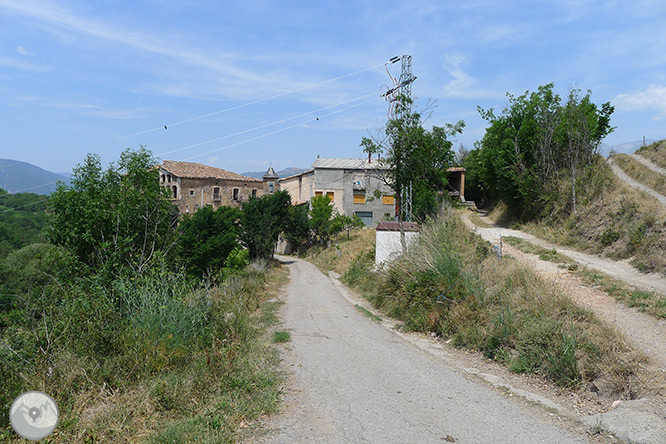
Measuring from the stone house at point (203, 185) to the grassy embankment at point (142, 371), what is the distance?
3706 cm

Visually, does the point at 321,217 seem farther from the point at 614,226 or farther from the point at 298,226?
the point at 614,226

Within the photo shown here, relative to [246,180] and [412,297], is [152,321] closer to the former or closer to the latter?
[412,297]

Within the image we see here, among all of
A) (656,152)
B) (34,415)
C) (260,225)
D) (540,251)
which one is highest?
(656,152)

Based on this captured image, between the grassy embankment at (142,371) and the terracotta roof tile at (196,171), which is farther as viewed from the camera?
the terracotta roof tile at (196,171)

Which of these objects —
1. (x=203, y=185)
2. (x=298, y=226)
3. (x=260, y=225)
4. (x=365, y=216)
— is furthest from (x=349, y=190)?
(x=203, y=185)

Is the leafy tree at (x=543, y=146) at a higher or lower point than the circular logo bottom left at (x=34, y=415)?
higher

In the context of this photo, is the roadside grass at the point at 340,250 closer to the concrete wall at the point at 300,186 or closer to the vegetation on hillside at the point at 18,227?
the concrete wall at the point at 300,186

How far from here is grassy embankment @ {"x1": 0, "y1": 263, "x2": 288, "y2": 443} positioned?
396 centimetres

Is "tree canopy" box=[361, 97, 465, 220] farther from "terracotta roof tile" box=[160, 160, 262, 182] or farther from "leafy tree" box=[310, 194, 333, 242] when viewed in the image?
"terracotta roof tile" box=[160, 160, 262, 182]

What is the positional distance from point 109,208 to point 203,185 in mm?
31541

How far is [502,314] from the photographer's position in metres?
7.07

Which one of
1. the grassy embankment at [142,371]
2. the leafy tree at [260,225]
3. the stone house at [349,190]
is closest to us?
the grassy embankment at [142,371]

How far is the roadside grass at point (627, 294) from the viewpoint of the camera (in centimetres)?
761

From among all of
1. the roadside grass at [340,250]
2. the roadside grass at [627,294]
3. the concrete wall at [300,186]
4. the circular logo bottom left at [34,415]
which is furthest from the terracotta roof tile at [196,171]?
the circular logo bottom left at [34,415]
